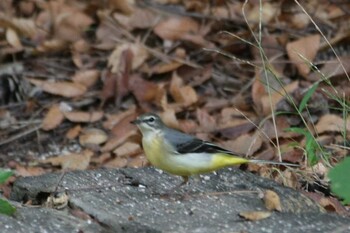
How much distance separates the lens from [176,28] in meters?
9.24

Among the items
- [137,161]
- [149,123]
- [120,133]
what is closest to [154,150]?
[149,123]

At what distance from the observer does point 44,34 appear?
9.55m

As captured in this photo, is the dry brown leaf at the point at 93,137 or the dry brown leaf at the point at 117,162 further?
the dry brown leaf at the point at 93,137

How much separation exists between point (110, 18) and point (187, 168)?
178 inches

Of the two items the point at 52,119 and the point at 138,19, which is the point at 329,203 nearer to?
the point at 52,119

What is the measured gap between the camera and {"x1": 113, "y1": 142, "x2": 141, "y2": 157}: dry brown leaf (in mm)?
7496

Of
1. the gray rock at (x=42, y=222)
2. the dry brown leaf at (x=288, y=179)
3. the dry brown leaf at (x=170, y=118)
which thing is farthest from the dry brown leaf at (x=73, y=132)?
the gray rock at (x=42, y=222)

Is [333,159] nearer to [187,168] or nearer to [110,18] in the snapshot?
[187,168]

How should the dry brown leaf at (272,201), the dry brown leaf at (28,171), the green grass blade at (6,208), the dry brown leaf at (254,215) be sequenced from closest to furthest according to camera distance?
the green grass blade at (6,208)
the dry brown leaf at (254,215)
the dry brown leaf at (272,201)
the dry brown leaf at (28,171)

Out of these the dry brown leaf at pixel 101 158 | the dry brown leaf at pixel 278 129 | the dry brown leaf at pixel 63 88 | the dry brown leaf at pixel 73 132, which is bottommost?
the dry brown leaf at pixel 73 132

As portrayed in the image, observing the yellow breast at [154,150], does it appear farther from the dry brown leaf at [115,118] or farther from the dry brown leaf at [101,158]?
the dry brown leaf at [115,118]

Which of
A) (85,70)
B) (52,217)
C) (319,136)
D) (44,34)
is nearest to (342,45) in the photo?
(319,136)

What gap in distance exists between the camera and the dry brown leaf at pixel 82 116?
8.19m

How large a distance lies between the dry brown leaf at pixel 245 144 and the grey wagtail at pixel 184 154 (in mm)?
1390
